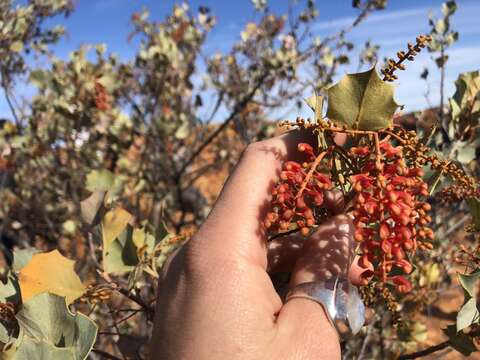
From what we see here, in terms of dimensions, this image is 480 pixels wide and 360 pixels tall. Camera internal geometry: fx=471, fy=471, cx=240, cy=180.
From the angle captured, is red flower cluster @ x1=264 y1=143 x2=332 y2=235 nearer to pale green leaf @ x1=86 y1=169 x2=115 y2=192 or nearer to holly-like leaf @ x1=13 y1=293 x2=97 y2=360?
holly-like leaf @ x1=13 y1=293 x2=97 y2=360

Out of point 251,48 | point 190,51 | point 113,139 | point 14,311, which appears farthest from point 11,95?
point 14,311

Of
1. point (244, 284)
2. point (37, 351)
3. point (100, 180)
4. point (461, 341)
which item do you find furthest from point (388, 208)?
point (100, 180)

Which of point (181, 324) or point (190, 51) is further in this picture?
point (190, 51)

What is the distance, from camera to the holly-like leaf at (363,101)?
0.88 metres

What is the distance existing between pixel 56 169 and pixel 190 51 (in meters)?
1.85

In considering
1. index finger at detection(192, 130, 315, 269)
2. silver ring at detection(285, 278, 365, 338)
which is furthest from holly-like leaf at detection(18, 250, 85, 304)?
silver ring at detection(285, 278, 365, 338)

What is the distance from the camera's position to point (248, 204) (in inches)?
37.0

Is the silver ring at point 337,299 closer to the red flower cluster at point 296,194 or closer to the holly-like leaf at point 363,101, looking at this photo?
the red flower cluster at point 296,194

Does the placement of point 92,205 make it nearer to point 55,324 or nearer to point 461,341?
point 55,324

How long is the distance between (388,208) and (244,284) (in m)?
0.30

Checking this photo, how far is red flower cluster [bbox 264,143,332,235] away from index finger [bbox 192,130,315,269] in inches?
1.2

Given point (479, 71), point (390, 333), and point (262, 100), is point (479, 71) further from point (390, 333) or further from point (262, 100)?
point (262, 100)

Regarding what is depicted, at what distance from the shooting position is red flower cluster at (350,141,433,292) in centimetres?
83

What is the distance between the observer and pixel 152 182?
4512 mm
